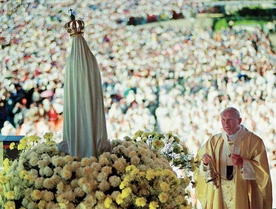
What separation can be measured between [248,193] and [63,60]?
4.33 meters

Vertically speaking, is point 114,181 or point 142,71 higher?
point 142,71

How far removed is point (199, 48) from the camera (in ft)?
30.6

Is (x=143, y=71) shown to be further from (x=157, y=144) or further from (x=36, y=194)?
(x=36, y=194)

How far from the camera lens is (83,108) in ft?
10.0

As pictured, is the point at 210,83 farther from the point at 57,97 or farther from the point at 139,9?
the point at 57,97

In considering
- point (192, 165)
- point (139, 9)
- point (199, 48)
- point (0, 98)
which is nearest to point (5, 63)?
point (0, 98)

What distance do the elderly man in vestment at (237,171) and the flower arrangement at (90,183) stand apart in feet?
10.0

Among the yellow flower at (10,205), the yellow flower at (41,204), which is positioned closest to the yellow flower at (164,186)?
the yellow flower at (41,204)

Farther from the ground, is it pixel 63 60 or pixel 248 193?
pixel 63 60

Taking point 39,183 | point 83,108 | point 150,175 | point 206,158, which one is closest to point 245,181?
point 206,158

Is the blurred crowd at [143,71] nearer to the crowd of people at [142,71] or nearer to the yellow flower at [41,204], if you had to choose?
the crowd of people at [142,71]

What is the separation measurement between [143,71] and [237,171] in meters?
3.64

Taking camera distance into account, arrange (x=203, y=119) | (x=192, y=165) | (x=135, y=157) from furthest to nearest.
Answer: (x=203, y=119)
(x=192, y=165)
(x=135, y=157)

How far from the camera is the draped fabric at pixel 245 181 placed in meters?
5.92
